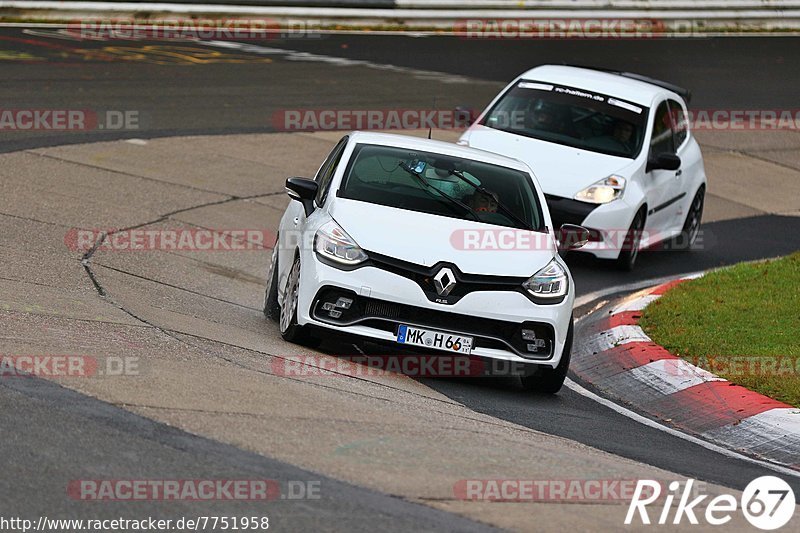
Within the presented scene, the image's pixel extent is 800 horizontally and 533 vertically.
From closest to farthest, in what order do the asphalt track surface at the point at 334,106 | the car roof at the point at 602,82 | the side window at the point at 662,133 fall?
1. the asphalt track surface at the point at 334,106
2. the side window at the point at 662,133
3. the car roof at the point at 602,82

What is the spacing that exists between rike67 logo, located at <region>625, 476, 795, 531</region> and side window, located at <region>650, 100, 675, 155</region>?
8157 mm

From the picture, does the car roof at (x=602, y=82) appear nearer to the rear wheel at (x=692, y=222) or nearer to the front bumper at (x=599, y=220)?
the rear wheel at (x=692, y=222)

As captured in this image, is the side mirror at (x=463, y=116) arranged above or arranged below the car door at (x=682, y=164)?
above

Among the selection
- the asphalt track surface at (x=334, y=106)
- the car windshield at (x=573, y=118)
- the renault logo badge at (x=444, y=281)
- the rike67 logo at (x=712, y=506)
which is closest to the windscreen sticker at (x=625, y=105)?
the car windshield at (x=573, y=118)

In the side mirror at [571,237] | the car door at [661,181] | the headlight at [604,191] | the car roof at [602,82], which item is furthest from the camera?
the car roof at [602,82]

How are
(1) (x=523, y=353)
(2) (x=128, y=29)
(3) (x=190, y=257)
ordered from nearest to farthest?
(1) (x=523, y=353) → (3) (x=190, y=257) → (2) (x=128, y=29)

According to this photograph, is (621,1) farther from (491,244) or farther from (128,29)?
(491,244)

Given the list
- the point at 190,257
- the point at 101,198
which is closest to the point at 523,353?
the point at 190,257

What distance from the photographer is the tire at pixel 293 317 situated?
364 inches

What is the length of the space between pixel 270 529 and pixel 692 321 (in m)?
6.57

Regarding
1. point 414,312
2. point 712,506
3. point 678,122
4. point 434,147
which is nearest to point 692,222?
point 678,122

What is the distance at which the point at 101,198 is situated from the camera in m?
14.1

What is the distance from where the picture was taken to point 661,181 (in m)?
14.9

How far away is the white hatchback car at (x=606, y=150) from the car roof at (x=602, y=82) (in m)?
0.01
